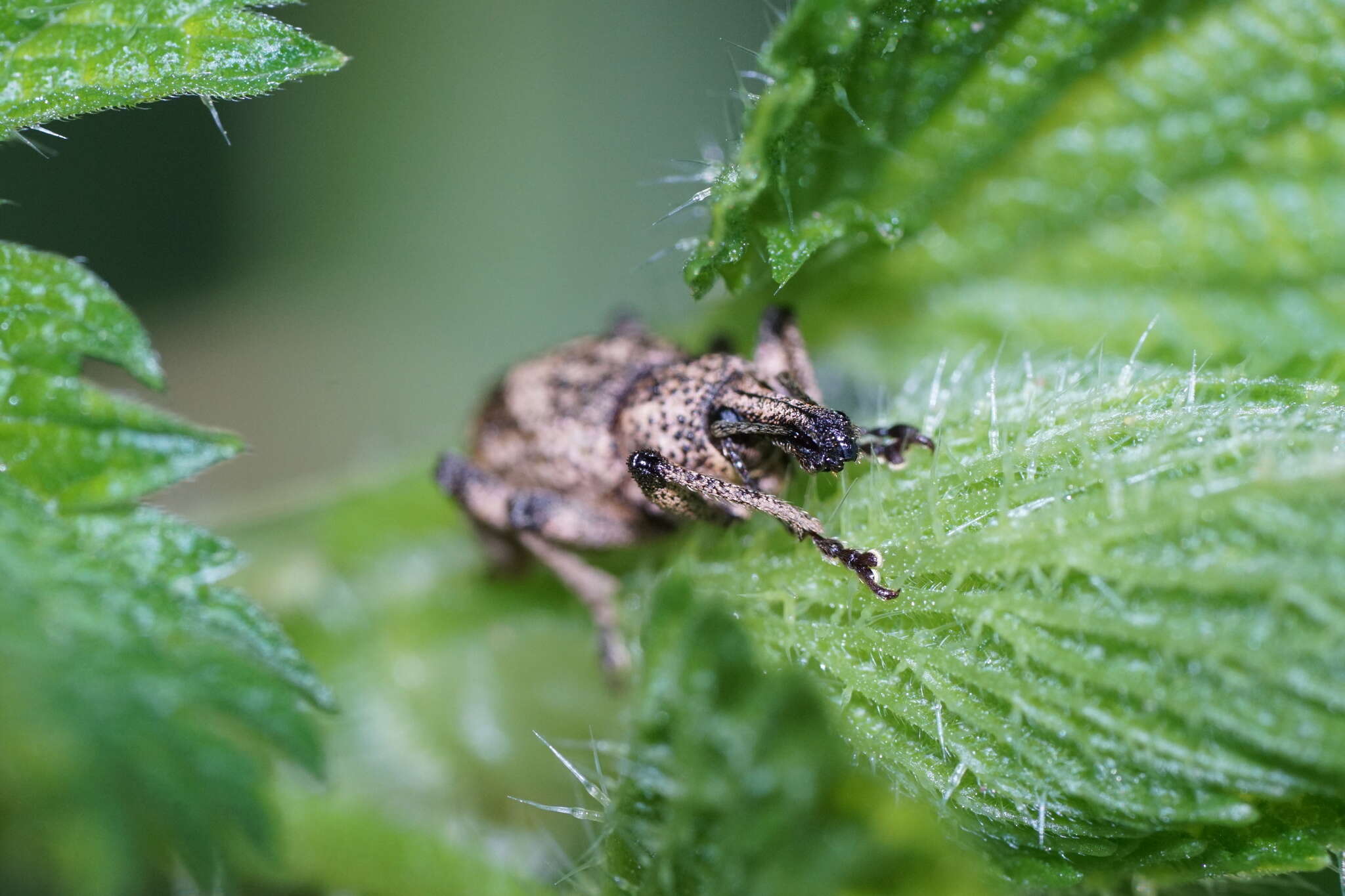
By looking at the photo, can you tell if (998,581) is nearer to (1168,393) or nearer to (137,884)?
(1168,393)

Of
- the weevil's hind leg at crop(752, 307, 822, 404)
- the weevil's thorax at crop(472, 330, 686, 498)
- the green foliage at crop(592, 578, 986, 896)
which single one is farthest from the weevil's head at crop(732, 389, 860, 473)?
the green foliage at crop(592, 578, 986, 896)

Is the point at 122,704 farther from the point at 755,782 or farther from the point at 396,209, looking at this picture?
the point at 396,209

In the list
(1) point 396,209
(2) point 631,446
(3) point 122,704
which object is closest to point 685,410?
(2) point 631,446

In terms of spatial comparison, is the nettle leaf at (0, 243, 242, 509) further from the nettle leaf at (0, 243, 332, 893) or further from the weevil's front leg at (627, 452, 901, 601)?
the weevil's front leg at (627, 452, 901, 601)

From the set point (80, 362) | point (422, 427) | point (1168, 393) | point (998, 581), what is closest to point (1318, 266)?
point (1168, 393)

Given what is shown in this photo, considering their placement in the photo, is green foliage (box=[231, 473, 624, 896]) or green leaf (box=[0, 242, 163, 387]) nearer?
green leaf (box=[0, 242, 163, 387])

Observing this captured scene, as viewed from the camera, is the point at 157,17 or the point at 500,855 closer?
the point at 157,17
